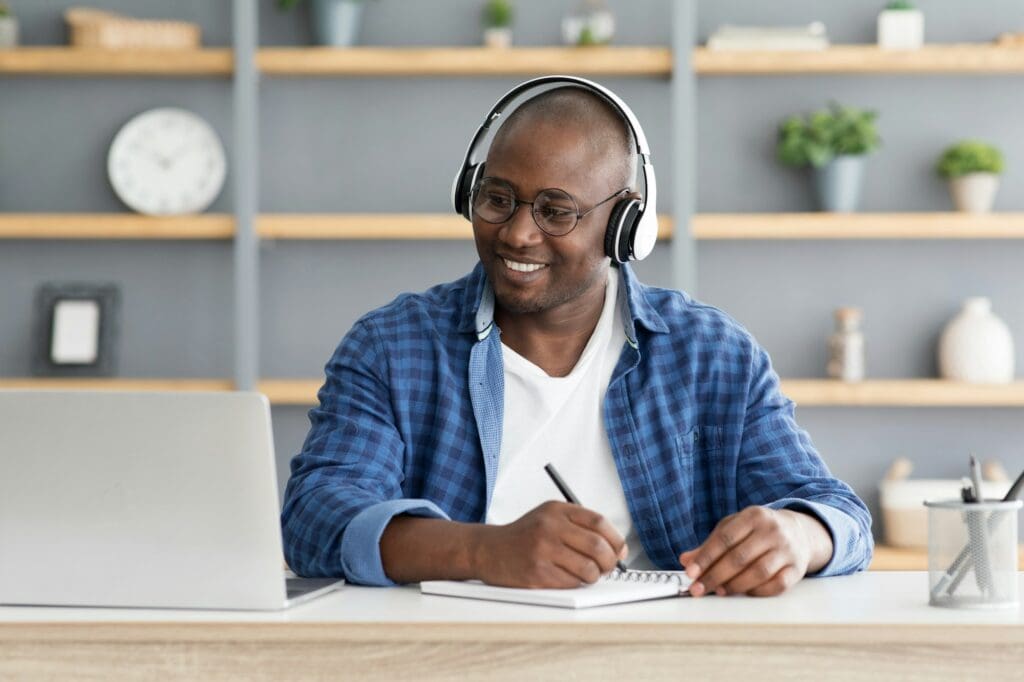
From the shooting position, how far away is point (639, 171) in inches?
77.5

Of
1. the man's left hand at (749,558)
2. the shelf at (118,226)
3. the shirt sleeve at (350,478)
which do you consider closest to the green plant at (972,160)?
the shelf at (118,226)

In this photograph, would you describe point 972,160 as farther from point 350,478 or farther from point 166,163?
point 350,478

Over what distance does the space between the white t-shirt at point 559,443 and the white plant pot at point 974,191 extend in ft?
6.76

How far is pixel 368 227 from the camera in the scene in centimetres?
349

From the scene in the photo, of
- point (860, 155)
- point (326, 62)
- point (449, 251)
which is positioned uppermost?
point (326, 62)

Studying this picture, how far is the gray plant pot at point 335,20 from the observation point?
354 centimetres

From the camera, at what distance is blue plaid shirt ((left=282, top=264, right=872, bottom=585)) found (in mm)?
1688

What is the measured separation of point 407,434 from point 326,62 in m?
2.02

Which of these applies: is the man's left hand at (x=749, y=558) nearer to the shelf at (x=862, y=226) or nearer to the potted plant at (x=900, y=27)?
the shelf at (x=862, y=226)

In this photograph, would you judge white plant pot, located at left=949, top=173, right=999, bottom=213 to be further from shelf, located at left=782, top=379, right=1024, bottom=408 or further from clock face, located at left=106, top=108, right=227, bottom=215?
clock face, located at left=106, top=108, right=227, bottom=215

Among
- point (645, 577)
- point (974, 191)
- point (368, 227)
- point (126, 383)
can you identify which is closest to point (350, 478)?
point (645, 577)

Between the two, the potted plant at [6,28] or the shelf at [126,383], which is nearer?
the shelf at [126,383]

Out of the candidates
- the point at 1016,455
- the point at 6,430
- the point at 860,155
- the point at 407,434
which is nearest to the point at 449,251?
the point at 860,155

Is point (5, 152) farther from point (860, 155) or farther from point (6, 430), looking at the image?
point (6, 430)
